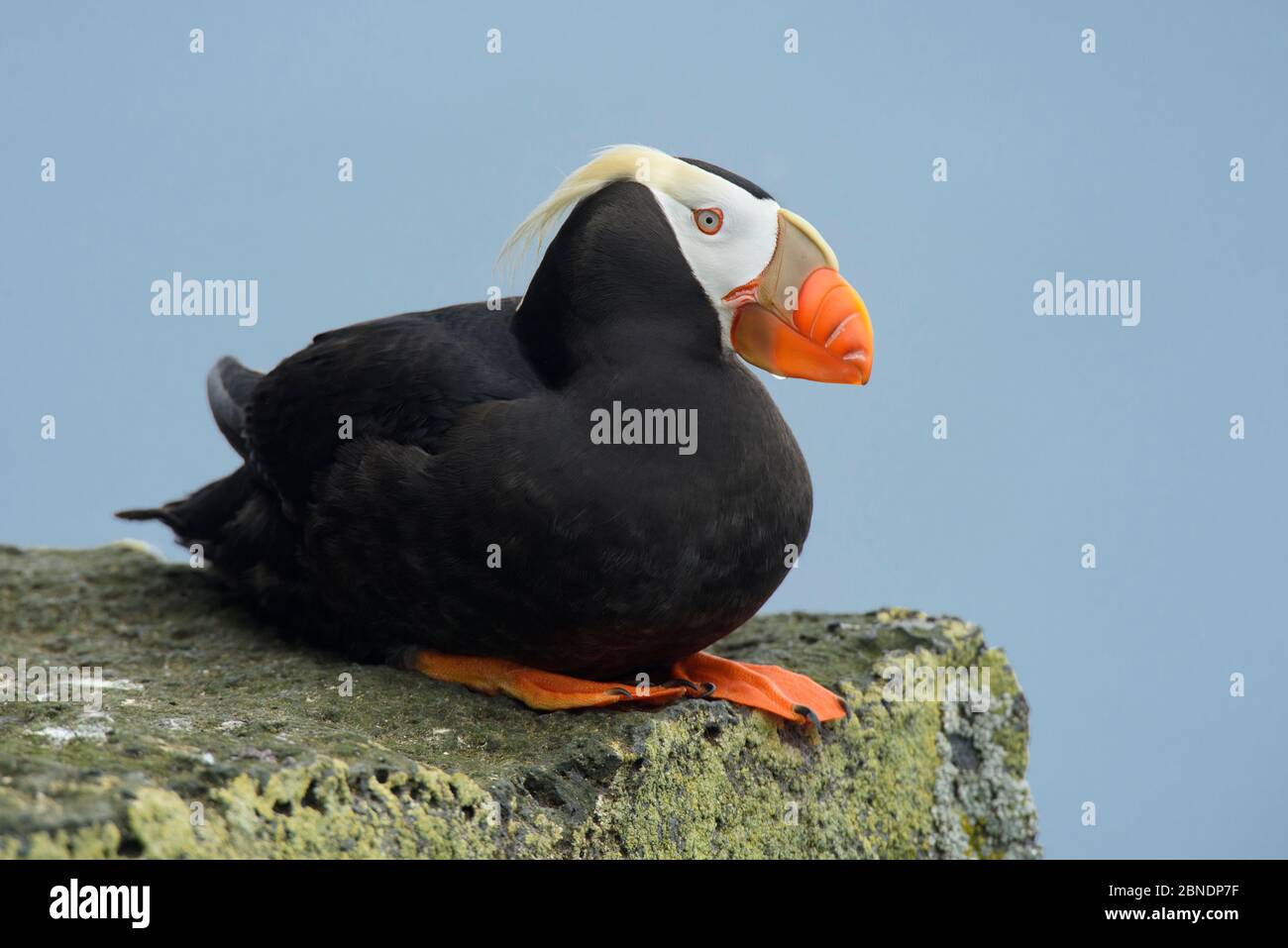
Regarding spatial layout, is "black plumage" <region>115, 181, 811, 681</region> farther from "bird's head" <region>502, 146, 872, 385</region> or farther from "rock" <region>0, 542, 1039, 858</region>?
"rock" <region>0, 542, 1039, 858</region>

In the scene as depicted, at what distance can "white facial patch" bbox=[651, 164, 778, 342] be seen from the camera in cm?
363

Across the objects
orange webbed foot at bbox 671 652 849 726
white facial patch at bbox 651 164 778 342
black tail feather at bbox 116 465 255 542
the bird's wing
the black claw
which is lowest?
the black claw

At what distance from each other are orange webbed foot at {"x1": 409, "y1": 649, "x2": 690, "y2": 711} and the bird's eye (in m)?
1.28

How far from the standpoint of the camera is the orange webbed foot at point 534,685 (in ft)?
12.1

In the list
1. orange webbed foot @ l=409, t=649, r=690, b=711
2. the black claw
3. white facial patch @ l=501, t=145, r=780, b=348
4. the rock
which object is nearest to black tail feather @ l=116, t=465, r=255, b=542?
the rock

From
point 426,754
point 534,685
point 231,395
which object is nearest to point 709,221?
point 534,685

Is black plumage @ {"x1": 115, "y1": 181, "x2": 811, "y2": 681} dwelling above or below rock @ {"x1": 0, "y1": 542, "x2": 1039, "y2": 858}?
above

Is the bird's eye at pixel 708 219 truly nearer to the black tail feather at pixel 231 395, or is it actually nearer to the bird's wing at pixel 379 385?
the bird's wing at pixel 379 385

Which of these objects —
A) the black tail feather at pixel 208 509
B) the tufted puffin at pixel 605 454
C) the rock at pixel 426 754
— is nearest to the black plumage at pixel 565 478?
the tufted puffin at pixel 605 454

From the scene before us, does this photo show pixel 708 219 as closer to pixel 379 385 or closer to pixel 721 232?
pixel 721 232

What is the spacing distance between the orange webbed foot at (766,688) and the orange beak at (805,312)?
94cm

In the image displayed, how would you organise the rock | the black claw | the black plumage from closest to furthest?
1. the rock
2. the black plumage
3. the black claw

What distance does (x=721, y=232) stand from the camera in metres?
3.64
